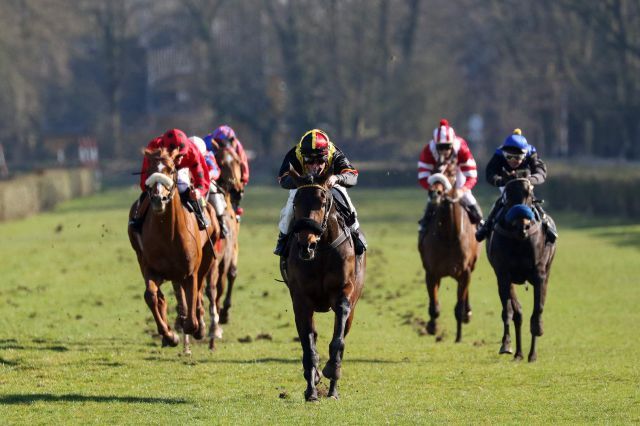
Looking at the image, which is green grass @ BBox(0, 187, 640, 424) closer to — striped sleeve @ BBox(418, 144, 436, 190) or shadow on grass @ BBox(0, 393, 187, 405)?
shadow on grass @ BBox(0, 393, 187, 405)

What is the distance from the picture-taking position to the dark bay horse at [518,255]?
39.4 feet

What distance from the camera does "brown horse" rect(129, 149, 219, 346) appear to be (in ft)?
36.6

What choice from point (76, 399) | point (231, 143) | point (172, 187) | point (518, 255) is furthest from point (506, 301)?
point (76, 399)

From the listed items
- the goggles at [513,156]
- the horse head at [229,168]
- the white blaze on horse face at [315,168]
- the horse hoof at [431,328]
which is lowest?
the horse hoof at [431,328]

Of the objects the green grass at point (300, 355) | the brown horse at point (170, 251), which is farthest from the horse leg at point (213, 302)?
the brown horse at point (170, 251)

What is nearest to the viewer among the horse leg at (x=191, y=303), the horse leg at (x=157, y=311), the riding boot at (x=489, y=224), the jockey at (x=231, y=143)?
the horse leg at (x=157, y=311)

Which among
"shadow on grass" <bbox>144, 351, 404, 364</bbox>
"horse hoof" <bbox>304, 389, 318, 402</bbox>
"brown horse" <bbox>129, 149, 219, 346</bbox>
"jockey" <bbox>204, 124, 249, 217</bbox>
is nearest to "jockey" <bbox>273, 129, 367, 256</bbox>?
"horse hoof" <bbox>304, 389, 318, 402</bbox>

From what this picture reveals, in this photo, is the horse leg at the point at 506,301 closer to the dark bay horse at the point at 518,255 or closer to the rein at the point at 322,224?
the dark bay horse at the point at 518,255

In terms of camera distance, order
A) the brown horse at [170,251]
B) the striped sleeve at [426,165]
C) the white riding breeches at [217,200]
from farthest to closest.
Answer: the striped sleeve at [426,165]
the white riding breeches at [217,200]
the brown horse at [170,251]

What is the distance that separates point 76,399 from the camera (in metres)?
9.80

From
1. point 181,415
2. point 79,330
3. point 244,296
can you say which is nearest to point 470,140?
point 244,296

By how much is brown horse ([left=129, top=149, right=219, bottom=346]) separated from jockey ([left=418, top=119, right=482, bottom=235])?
9.68 ft

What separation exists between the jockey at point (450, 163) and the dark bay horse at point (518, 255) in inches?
52.1

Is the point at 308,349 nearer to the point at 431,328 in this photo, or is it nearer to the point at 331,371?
the point at 331,371
